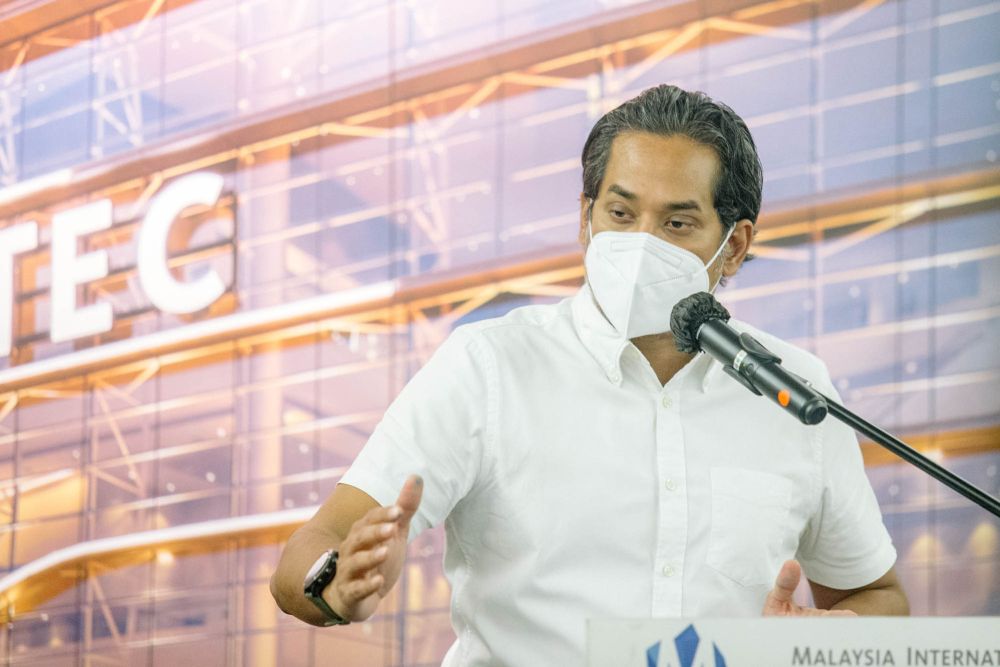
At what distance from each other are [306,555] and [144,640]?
4.64 metres

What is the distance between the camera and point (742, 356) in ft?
3.90

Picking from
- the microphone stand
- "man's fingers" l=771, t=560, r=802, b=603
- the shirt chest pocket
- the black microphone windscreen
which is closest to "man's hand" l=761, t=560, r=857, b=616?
"man's fingers" l=771, t=560, r=802, b=603

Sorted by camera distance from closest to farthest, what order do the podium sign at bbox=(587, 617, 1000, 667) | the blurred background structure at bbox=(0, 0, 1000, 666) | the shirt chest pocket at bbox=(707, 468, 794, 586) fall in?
the podium sign at bbox=(587, 617, 1000, 667) < the shirt chest pocket at bbox=(707, 468, 794, 586) < the blurred background structure at bbox=(0, 0, 1000, 666)

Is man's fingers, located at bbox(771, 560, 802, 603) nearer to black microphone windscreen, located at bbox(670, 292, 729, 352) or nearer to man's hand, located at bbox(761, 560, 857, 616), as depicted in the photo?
man's hand, located at bbox(761, 560, 857, 616)

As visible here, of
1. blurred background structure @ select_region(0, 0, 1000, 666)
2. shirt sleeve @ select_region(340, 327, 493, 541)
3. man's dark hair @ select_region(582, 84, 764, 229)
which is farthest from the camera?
blurred background structure @ select_region(0, 0, 1000, 666)

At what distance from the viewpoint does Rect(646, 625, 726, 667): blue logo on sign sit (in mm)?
893

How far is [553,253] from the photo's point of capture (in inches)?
184

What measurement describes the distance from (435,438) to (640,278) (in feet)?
1.20

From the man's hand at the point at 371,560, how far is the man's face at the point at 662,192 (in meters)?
0.65

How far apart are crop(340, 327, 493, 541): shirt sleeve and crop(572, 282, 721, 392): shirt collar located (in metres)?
0.17

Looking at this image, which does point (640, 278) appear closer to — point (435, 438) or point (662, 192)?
point (662, 192)

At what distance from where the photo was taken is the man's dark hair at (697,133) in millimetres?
1732

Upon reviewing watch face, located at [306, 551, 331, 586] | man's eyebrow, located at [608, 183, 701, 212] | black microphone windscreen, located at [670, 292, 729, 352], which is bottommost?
watch face, located at [306, 551, 331, 586]

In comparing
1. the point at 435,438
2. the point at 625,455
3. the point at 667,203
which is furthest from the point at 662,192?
the point at 435,438
